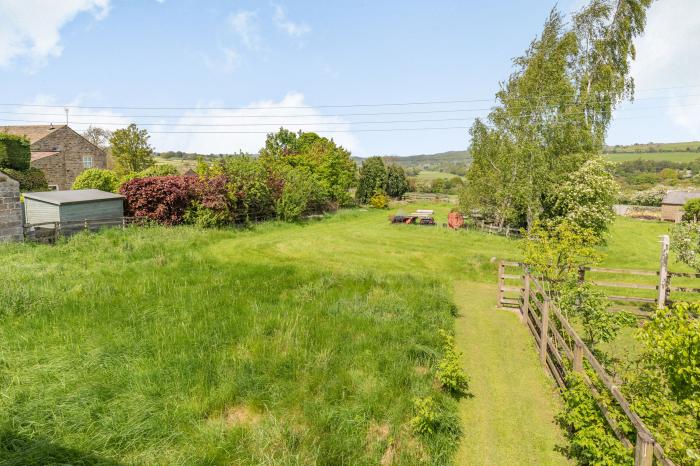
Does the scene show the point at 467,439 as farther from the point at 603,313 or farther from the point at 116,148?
the point at 116,148

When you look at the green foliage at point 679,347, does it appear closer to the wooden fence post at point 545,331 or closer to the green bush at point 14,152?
the wooden fence post at point 545,331

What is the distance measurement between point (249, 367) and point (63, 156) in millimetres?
44566

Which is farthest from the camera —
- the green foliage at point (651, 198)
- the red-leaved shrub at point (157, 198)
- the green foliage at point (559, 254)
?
the green foliage at point (651, 198)

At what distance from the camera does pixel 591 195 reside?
2103 centimetres

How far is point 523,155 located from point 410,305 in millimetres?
17024

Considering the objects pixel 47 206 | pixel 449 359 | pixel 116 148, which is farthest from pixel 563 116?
pixel 116 148

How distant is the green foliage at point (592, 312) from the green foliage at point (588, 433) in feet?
7.50

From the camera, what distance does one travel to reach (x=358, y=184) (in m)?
49.7

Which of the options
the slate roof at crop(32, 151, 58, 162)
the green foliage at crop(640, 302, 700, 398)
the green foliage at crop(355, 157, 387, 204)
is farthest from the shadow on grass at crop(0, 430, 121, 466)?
the green foliage at crop(355, 157, 387, 204)

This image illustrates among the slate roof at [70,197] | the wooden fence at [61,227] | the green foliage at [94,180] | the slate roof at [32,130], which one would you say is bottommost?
the wooden fence at [61,227]

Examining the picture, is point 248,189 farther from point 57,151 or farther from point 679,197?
point 679,197

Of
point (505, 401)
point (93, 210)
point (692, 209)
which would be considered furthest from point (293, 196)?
point (692, 209)

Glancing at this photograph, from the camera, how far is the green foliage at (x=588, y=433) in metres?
4.54

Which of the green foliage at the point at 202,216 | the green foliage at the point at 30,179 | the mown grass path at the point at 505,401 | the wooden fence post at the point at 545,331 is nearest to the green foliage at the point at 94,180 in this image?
the green foliage at the point at 30,179
